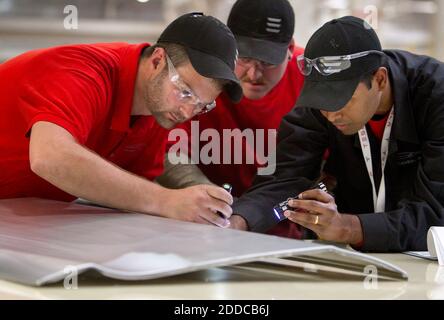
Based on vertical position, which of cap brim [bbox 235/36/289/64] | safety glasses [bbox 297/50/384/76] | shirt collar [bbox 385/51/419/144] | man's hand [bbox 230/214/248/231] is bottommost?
man's hand [bbox 230/214/248/231]

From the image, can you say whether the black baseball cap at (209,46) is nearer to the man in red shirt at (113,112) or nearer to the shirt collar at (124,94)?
the man in red shirt at (113,112)

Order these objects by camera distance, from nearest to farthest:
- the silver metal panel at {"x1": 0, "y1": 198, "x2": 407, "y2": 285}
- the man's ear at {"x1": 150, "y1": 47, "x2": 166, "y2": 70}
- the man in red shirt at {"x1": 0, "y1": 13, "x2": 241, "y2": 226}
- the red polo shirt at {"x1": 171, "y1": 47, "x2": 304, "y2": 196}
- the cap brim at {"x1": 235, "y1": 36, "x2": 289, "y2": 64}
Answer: the silver metal panel at {"x1": 0, "y1": 198, "x2": 407, "y2": 285}
the man in red shirt at {"x1": 0, "y1": 13, "x2": 241, "y2": 226}
the man's ear at {"x1": 150, "y1": 47, "x2": 166, "y2": 70}
the cap brim at {"x1": 235, "y1": 36, "x2": 289, "y2": 64}
the red polo shirt at {"x1": 171, "y1": 47, "x2": 304, "y2": 196}

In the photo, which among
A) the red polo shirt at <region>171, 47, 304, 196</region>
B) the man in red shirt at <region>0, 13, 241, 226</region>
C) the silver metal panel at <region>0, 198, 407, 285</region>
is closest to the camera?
the silver metal panel at <region>0, 198, 407, 285</region>

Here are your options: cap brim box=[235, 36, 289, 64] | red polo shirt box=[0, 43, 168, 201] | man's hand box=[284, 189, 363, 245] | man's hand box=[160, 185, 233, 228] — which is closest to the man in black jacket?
man's hand box=[284, 189, 363, 245]

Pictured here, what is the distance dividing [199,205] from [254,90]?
0.83 m

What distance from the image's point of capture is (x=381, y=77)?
211 cm

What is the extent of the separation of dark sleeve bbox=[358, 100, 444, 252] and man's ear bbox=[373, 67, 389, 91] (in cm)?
16

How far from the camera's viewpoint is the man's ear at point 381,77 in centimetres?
210

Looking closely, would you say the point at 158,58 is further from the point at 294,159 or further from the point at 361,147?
the point at 361,147

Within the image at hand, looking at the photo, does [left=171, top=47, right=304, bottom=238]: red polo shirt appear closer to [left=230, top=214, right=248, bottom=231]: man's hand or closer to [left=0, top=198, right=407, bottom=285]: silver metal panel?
[left=230, top=214, right=248, bottom=231]: man's hand

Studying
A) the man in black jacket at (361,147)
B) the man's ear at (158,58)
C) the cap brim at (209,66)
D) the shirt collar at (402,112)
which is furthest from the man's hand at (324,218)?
the man's ear at (158,58)

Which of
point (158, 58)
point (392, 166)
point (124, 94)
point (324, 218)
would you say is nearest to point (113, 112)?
point (124, 94)

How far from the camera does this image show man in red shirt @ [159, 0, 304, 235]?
8.47 feet
